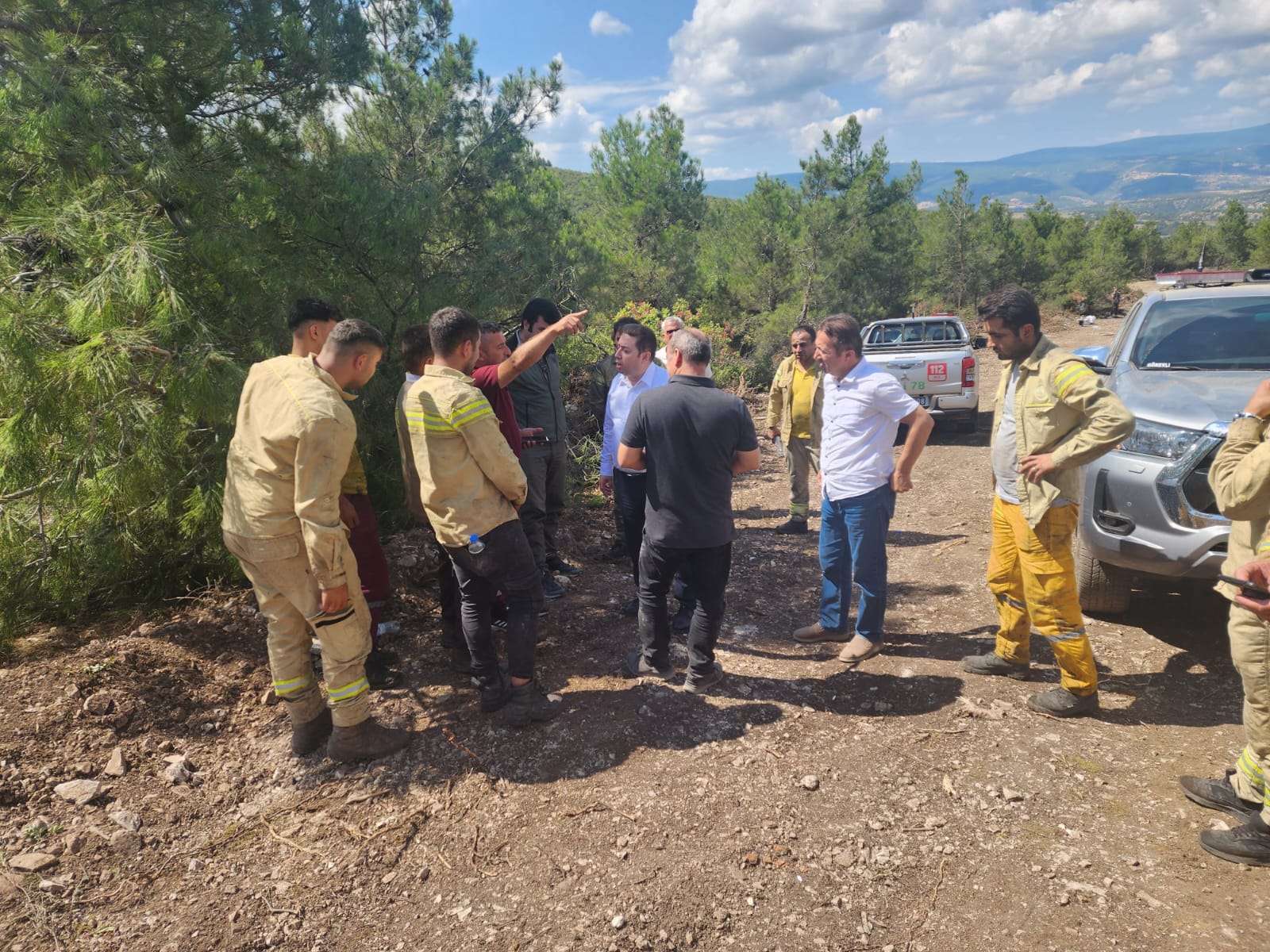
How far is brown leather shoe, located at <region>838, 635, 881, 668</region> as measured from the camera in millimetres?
3949

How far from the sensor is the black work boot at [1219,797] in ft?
8.39

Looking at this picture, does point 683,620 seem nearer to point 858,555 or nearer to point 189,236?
point 858,555

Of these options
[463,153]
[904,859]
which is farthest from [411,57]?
[904,859]

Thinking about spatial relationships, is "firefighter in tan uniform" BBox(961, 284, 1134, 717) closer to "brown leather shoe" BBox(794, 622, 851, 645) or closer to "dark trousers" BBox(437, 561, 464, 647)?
"brown leather shoe" BBox(794, 622, 851, 645)

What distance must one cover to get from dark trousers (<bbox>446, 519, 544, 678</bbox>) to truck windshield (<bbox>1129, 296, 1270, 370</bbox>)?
422 cm

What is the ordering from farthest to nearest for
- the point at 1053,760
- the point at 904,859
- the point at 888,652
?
the point at 888,652, the point at 1053,760, the point at 904,859

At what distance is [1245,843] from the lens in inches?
94.4

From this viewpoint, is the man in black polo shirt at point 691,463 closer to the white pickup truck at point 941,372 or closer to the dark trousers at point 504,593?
the dark trousers at point 504,593

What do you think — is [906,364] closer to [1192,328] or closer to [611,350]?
[611,350]

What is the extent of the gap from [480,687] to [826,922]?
6.12 feet

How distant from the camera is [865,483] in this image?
Result: 3785 mm

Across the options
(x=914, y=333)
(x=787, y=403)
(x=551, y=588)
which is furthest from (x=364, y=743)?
(x=914, y=333)

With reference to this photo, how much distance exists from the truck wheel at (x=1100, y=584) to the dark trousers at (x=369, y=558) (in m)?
3.95

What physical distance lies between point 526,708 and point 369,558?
1.15 metres
